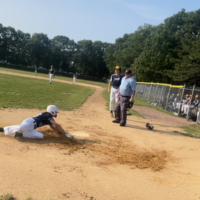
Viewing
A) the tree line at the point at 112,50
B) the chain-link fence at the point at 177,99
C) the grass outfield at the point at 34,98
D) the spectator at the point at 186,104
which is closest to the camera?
the grass outfield at the point at 34,98

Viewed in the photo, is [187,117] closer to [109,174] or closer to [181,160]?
[181,160]

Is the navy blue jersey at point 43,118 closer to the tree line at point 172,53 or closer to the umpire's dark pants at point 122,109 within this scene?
the umpire's dark pants at point 122,109

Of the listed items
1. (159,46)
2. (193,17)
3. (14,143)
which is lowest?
(14,143)

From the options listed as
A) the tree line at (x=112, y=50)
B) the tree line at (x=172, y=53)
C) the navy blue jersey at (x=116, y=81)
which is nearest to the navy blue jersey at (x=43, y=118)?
the navy blue jersey at (x=116, y=81)

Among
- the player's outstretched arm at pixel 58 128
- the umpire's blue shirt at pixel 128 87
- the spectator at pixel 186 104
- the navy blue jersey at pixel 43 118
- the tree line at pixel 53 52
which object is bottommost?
the player's outstretched arm at pixel 58 128

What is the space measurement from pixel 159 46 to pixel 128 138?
41.6 metres

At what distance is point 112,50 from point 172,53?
42.5 metres

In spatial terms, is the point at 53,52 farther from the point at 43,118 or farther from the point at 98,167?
the point at 98,167

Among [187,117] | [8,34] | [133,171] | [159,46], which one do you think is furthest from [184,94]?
[8,34]

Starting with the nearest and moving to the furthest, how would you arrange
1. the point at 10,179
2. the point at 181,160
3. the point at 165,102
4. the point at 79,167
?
the point at 10,179 < the point at 79,167 < the point at 181,160 < the point at 165,102

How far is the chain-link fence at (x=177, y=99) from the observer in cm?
1456

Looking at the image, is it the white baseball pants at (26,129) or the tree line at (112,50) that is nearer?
the white baseball pants at (26,129)

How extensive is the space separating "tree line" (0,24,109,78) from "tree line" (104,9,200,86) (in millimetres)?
30233

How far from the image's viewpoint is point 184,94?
51.1ft
